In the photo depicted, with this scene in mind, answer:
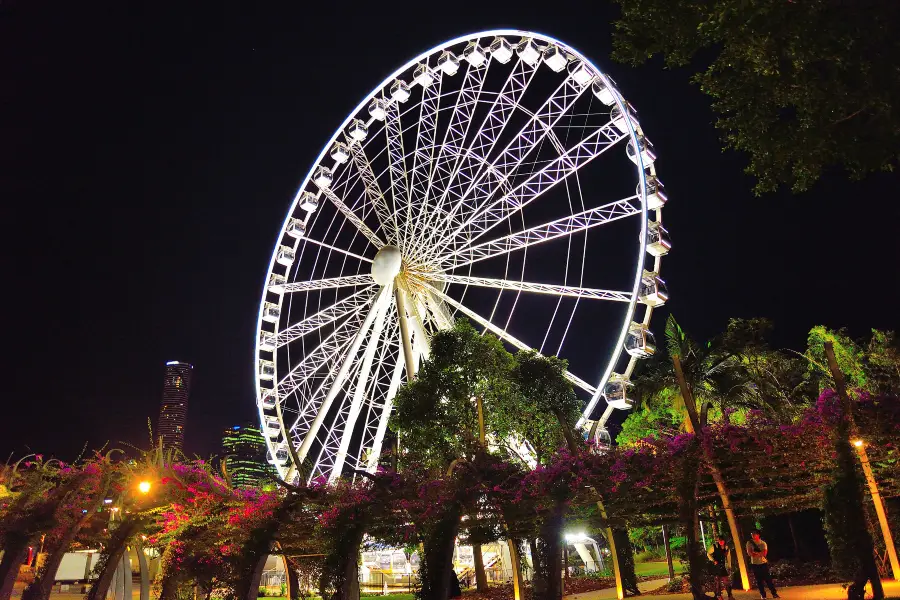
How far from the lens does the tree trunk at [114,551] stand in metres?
14.2

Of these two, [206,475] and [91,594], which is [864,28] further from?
[91,594]

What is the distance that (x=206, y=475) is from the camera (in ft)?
50.1

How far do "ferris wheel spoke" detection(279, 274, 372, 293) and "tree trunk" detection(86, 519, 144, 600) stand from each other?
1093 centimetres

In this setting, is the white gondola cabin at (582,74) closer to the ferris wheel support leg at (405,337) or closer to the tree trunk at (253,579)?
the ferris wheel support leg at (405,337)

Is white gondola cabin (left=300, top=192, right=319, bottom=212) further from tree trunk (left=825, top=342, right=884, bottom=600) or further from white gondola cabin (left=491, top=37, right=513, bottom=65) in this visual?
tree trunk (left=825, top=342, right=884, bottom=600)

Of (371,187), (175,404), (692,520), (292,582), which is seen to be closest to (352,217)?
(371,187)

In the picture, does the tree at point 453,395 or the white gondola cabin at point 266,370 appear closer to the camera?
the tree at point 453,395

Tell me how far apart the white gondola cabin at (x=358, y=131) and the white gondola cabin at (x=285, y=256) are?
199 inches

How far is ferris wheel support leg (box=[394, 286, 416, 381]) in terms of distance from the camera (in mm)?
20653

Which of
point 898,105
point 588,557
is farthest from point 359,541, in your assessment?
point 588,557

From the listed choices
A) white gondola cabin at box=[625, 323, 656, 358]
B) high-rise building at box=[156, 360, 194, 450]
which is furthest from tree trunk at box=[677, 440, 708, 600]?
high-rise building at box=[156, 360, 194, 450]

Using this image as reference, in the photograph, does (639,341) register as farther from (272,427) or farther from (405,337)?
(272,427)

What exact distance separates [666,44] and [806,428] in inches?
284

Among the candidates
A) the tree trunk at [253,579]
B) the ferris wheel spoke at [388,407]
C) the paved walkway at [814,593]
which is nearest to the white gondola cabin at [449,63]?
the ferris wheel spoke at [388,407]
